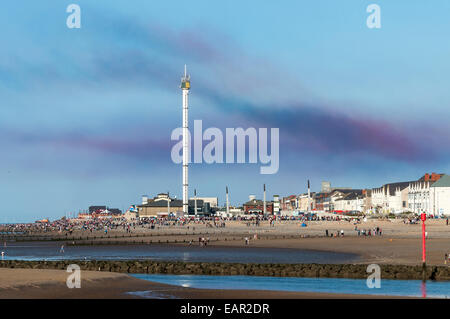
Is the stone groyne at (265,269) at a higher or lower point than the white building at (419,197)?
lower

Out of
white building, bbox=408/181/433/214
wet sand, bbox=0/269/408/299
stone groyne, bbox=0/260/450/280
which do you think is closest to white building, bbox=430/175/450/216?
white building, bbox=408/181/433/214

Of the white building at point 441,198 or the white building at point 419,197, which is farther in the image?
the white building at point 419,197

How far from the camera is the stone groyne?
132ft

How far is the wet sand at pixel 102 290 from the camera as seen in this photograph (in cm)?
3069

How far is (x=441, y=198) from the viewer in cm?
16475

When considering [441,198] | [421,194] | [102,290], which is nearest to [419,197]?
[421,194]

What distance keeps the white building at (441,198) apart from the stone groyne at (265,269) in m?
129

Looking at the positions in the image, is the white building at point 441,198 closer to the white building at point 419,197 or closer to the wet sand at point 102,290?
the white building at point 419,197

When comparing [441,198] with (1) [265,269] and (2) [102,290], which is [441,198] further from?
(2) [102,290]

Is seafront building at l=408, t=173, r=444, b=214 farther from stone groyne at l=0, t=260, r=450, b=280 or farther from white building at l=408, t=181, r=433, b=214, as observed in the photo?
stone groyne at l=0, t=260, r=450, b=280

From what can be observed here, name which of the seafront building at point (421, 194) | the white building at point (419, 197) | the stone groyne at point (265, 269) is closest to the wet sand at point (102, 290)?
the stone groyne at point (265, 269)

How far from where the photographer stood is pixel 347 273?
41031 millimetres

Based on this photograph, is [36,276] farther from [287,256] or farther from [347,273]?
[287,256]
